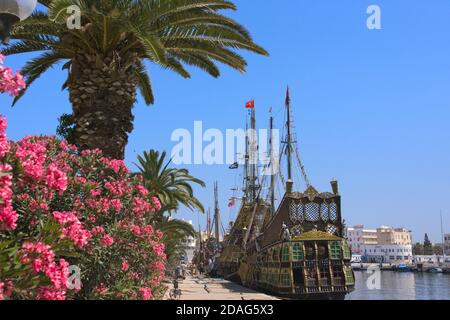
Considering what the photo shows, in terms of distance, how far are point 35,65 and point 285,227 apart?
1964 cm

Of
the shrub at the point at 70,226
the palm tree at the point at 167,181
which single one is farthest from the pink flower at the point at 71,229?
the palm tree at the point at 167,181

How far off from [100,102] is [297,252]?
2102 cm

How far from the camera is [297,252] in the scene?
2992 cm

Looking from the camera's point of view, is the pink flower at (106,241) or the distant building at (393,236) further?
the distant building at (393,236)

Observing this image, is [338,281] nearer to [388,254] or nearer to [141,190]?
[141,190]

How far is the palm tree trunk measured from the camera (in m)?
11.5

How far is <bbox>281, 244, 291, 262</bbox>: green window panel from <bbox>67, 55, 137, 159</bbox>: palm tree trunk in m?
20.0

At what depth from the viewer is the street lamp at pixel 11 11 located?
421 cm

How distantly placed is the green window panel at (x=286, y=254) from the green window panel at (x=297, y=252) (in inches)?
12.2

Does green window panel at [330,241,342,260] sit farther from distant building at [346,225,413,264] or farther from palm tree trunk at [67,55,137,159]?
distant building at [346,225,413,264]

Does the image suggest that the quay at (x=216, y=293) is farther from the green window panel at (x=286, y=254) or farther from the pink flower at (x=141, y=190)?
the pink flower at (x=141, y=190)

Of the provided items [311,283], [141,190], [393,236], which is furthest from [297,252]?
[393,236]
